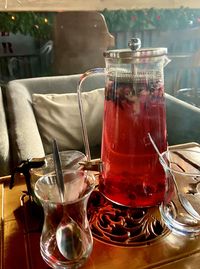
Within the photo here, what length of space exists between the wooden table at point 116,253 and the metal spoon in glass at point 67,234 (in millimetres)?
26

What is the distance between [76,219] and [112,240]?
7cm

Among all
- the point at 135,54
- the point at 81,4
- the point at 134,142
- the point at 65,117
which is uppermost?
the point at 81,4

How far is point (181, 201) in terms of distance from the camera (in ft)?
1.55

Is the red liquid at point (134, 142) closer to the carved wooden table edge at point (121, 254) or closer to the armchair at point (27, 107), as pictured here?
the carved wooden table edge at point (121, 254)

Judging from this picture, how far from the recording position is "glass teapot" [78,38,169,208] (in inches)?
17.0

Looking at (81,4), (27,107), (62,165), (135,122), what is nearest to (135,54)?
(135,122)

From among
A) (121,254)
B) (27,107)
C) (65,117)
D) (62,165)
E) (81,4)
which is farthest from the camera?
(65,117)

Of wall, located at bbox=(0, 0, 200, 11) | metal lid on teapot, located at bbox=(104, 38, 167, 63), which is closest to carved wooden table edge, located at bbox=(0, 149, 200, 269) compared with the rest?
metal lid on teapot, located at bbox=(104, 38, 167, 63)

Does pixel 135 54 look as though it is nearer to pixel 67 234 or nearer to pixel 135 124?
pixel 135 124

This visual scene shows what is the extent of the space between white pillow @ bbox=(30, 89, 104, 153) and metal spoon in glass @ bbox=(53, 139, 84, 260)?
837 mm

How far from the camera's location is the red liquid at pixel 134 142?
17.2 inches

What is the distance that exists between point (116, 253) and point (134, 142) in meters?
0.18

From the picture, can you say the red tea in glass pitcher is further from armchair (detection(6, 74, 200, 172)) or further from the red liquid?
armchair (detection(6, 74, 200, 172))

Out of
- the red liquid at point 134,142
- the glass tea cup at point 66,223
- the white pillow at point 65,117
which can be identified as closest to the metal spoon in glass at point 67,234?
the glass tea cup at point 66,223
